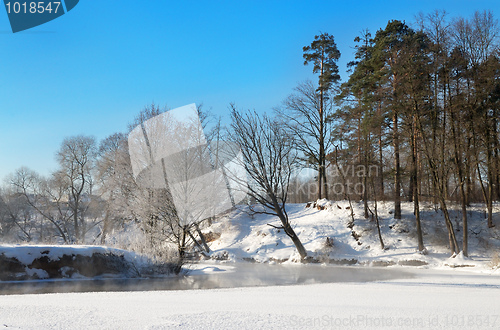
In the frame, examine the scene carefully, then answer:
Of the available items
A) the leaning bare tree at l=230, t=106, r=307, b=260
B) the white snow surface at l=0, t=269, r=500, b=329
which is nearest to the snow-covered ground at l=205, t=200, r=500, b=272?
the leaning bare tree at l=230, t=106, r=307, b=260

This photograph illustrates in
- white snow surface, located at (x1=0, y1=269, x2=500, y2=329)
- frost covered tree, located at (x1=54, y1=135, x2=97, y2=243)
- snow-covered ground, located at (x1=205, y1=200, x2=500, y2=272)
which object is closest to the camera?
white snow surface, located at (x1=0, y1=269, x2=500, y2=329)

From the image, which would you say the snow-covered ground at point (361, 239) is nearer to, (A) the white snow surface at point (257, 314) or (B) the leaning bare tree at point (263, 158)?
(B) the leaning bare tree at point (263, 158)

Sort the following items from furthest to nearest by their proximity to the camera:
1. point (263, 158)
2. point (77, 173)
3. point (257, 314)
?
point (77, 173) < point (263, 158) < point (257, 314)

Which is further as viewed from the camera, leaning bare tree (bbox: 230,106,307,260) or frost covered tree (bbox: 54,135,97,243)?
frost covered tree (bbox: 54,135,97,243)

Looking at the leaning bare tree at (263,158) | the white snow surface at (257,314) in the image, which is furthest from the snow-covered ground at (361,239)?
the white snow surface at (257,314)

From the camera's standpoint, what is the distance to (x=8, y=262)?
1356cm

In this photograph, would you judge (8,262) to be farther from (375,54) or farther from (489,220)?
(489,220)

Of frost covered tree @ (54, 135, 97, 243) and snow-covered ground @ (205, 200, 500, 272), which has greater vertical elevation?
frost covered tree @ (54, 135, 97, 243)

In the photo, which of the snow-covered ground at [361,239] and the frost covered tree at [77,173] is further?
the frost covered tree at [77,173]

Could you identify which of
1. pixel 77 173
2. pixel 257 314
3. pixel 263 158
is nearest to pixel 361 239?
pixel 263 158

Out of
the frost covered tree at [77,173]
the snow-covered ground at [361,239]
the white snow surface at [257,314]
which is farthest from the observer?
the frost covered tree at [77,173]

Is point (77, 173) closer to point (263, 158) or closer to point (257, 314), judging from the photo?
point (263, 158)

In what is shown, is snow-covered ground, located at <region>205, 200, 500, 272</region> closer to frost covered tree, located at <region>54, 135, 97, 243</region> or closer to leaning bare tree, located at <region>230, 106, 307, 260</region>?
leaning bare tree, located at <region>230, 106, 307, 260</region>

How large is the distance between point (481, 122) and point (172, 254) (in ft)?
59.7
